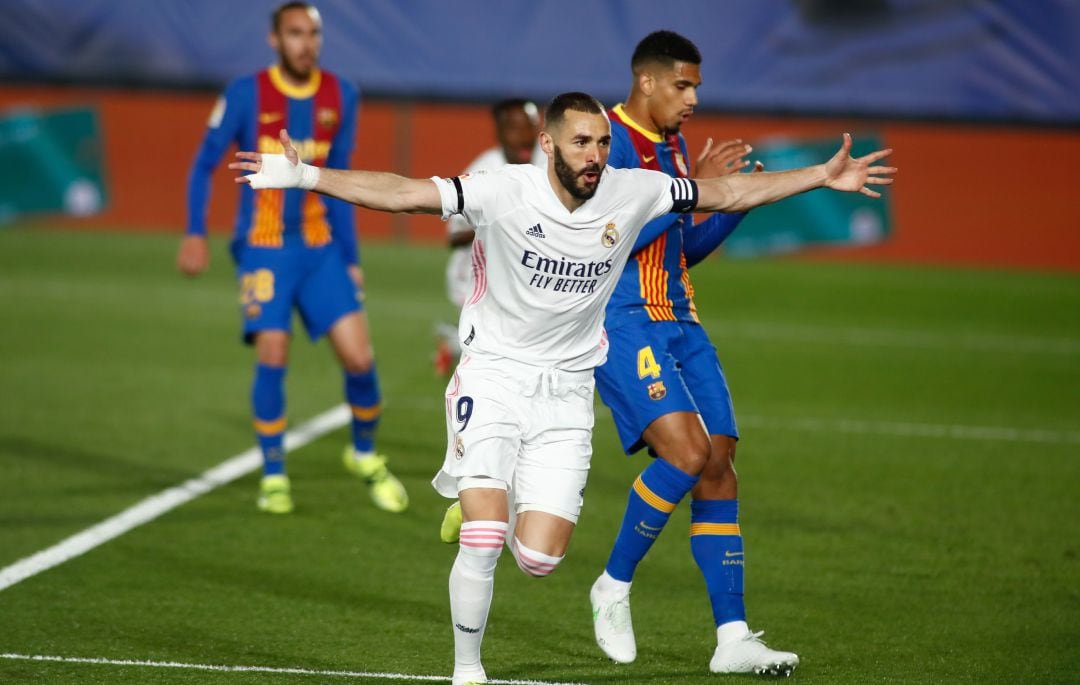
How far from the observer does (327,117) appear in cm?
793

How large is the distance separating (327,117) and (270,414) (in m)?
1.54

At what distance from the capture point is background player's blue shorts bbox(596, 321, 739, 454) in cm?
565

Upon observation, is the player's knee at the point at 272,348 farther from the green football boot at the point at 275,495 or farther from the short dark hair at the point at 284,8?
the short dark hair at the point at 284,8

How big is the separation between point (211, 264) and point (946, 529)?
43.9 ft

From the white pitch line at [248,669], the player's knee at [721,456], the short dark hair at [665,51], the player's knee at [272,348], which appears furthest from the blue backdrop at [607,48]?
the white pitch line at [248,669]

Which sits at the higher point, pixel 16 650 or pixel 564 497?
pixel 564 497

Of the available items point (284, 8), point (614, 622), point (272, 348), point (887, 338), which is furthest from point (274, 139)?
point (887, 338)

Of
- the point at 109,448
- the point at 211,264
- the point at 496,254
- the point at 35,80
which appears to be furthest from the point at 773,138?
the point at 496,254

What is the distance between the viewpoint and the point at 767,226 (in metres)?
21.3

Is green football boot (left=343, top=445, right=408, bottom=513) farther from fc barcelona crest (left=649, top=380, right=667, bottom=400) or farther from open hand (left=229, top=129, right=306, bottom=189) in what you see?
open hand (left=229, top=129, right=306, bottom=189)

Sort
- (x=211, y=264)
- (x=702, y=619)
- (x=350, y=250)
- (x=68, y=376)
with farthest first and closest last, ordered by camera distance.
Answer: (x=211, y=264) → (x=68, y=376) → (x=350, y=250) → (x=702, y=619)

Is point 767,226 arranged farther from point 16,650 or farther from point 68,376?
point 16,650

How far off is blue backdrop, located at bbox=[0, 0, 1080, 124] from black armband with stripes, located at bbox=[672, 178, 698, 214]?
48.0 ft

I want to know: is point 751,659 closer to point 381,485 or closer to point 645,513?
point 645,513
